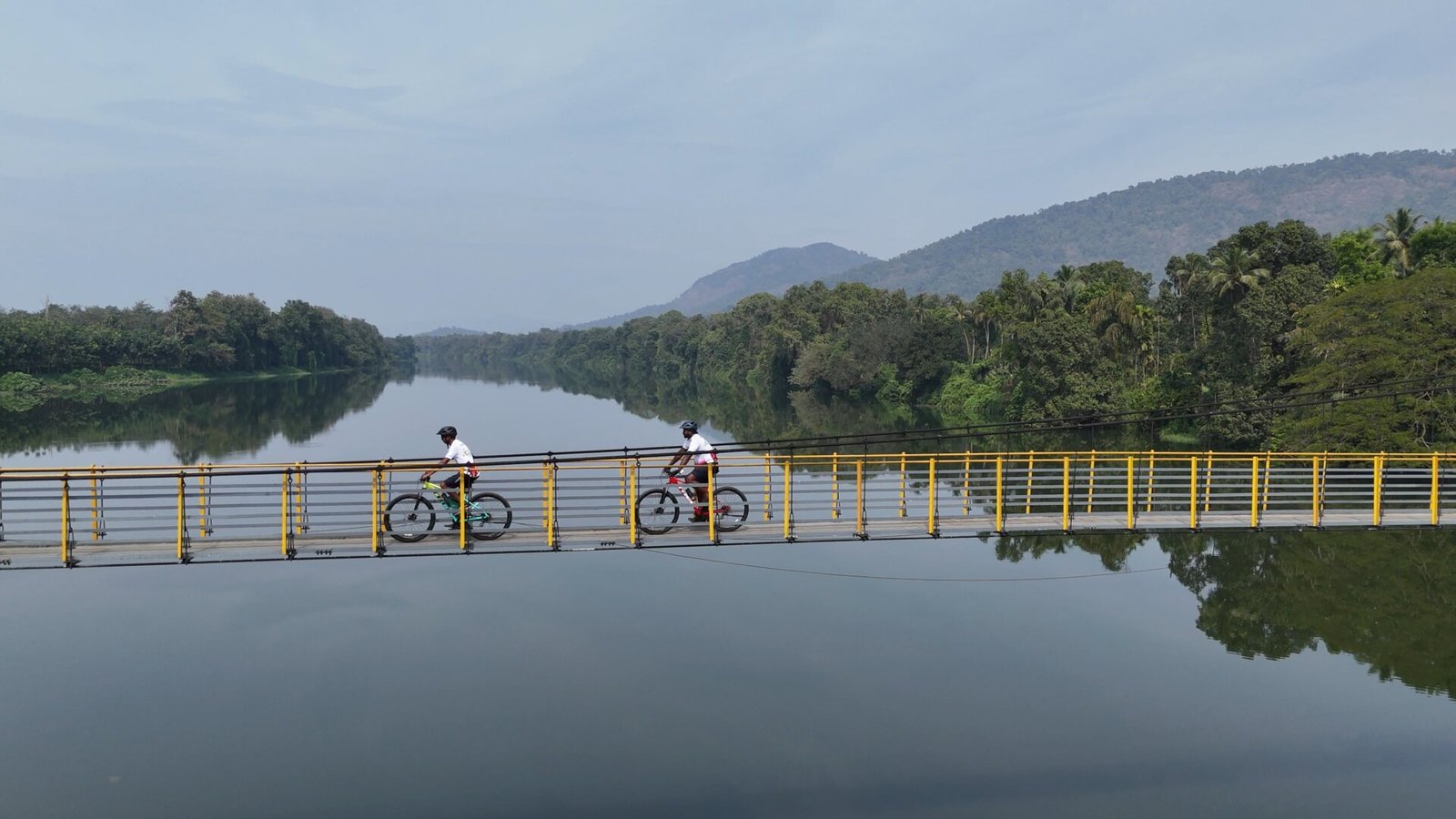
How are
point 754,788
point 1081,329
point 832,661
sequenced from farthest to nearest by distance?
point 1081,329 → point 832,661 → point 754,788

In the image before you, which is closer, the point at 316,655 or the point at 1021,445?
the point at 316,655

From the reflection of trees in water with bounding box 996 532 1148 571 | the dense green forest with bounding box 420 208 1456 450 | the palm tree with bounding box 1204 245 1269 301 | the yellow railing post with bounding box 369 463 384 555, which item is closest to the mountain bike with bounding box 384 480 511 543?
the yellow railing post with bounding box 369 463 384 555

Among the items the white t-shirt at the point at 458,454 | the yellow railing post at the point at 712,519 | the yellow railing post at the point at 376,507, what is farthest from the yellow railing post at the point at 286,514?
the yellow railing post at the point at 712,519

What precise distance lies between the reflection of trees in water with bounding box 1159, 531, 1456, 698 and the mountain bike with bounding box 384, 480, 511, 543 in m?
17.0

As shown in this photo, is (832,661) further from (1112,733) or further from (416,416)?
(416,416)

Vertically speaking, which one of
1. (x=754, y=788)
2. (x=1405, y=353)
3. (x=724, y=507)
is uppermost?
(x=1405, y=353)

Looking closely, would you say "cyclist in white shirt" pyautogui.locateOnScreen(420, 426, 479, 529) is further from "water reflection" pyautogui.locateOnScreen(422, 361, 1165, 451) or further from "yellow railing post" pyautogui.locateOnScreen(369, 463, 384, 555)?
"water reflection" pyautogui.locateOnScreen(422, 361, 1165, 451)

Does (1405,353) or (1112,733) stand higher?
(1405,353)

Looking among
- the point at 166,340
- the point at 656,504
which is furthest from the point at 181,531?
the point at 166,340

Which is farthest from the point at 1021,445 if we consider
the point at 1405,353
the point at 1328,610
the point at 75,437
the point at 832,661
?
the point at 75,437

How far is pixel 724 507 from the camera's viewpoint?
16.0m

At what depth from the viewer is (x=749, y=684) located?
21438 millimetres

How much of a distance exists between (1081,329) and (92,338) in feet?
345

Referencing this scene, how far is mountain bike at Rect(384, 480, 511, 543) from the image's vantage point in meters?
16.2
